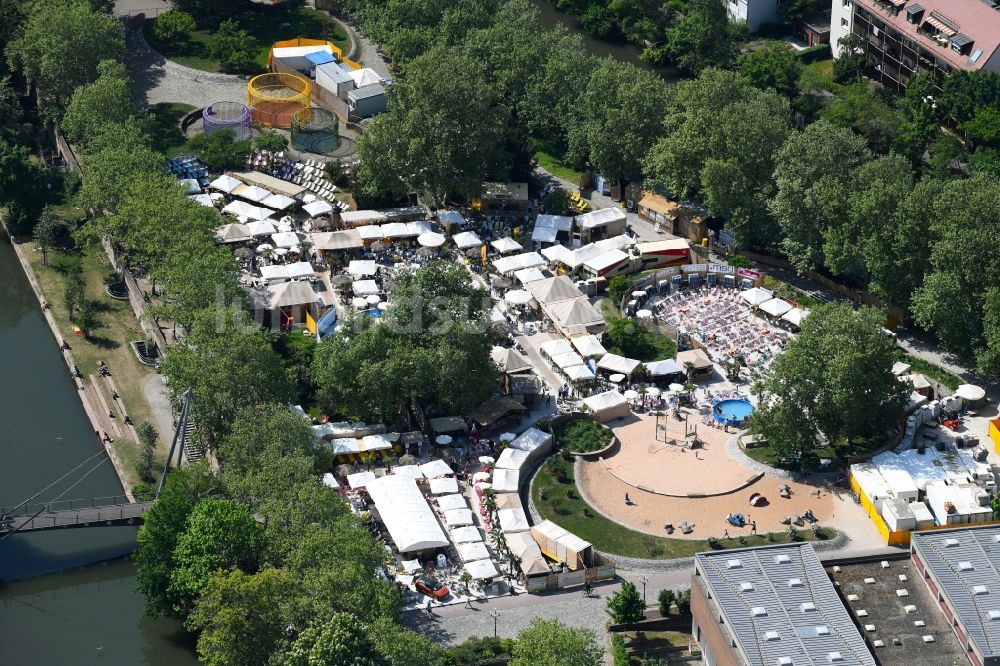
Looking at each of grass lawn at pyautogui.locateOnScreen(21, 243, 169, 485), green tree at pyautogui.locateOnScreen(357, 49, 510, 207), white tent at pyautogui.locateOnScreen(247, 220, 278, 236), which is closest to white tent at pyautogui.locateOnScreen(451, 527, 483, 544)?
grass lawn at pyautogui.locateOnScreen(21, 243, 169, 485)

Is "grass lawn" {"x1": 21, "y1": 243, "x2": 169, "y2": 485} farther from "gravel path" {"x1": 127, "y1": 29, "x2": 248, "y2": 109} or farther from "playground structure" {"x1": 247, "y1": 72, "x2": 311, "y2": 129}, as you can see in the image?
"gravel path" {"x1": 127, "y1": 29, "x2": 248, "y2": 109}

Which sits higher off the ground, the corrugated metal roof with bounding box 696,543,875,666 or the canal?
the corrugated metal roof with bounding box 696,543,875,666

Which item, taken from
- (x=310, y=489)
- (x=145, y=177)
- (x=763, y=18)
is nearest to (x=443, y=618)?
(x=310, y=489)

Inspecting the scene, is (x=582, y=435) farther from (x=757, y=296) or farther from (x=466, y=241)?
(x=466, y=241)

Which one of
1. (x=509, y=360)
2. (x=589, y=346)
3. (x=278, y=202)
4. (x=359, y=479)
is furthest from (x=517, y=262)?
(x=359, y=479)

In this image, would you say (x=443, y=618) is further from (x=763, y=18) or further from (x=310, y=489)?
(x=763, y=18)

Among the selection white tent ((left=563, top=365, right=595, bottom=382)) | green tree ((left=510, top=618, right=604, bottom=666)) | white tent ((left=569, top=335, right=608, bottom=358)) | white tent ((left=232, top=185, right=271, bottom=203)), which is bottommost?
white tent ((left=232, top=185, right=271, bottom=203))
